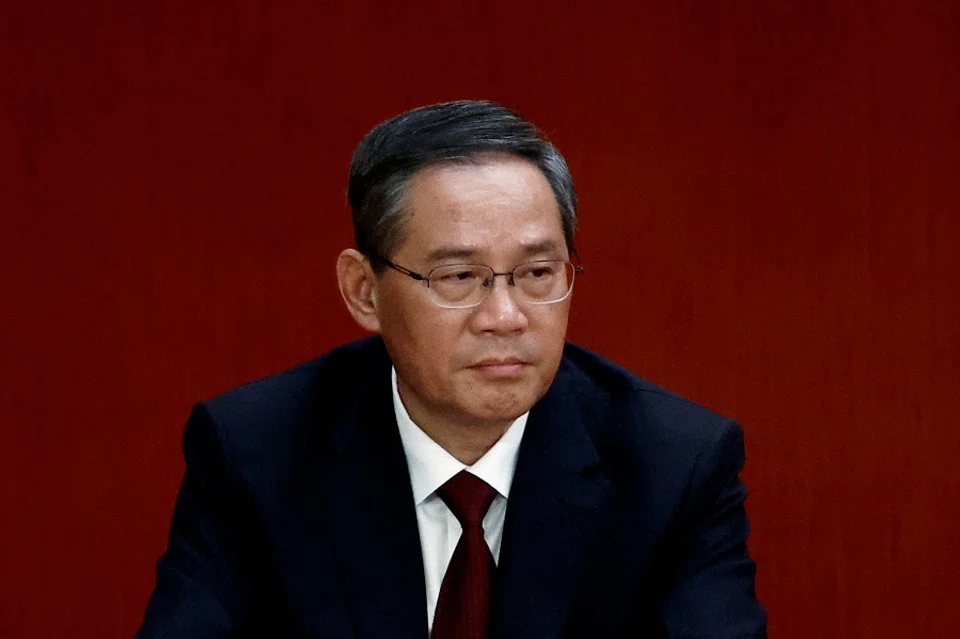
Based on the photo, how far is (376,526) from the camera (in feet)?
5.57

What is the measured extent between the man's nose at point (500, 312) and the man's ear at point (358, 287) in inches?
8.9

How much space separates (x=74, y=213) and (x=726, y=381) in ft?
4.19

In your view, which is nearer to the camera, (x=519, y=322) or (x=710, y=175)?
(x=519, y=322)

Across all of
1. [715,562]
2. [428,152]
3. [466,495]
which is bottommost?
[715,562]

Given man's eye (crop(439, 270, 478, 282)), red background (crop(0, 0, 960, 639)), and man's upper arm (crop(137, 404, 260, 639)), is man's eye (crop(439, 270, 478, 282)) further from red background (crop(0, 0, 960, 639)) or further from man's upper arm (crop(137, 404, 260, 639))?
red background (crop(0, 0, 960, 639))

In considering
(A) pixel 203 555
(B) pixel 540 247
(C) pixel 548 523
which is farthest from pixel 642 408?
(A) pixel 203 555

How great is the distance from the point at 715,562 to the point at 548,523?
232 mm

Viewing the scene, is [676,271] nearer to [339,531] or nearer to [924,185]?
[924,185]

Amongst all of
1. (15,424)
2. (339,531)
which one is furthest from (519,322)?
(15,424)

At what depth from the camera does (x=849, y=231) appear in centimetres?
234

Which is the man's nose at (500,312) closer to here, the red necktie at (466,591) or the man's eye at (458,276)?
the man's eye at (458,276)

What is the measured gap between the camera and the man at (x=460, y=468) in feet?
5.16

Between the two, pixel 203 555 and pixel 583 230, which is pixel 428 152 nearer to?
pixel 203 555

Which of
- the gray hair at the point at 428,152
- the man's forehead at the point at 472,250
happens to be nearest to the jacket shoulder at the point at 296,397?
the gray hair at the point at 428,152
